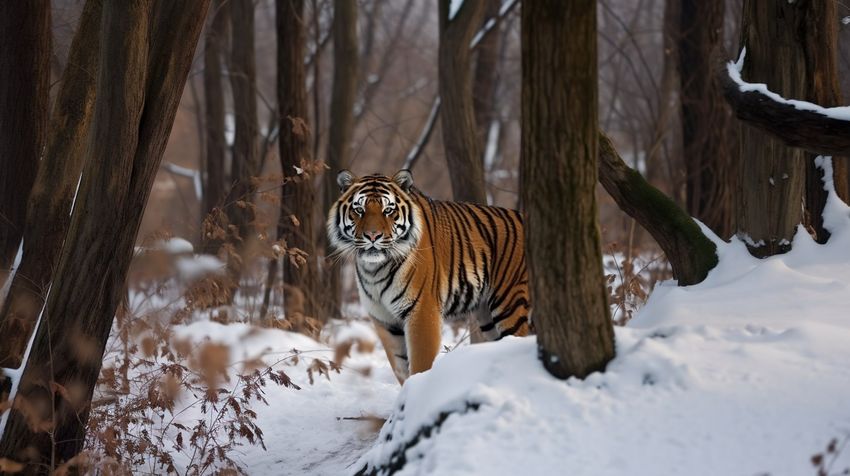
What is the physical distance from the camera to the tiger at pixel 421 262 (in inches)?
227

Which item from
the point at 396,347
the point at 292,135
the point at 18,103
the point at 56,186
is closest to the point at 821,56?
the point at 396,347

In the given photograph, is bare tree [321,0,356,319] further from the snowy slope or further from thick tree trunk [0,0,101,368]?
the snowy slope

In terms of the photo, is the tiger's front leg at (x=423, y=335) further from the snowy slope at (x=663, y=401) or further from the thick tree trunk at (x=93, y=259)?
the thick tree trunk at (x=93, y=259)

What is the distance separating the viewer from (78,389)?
176 inches

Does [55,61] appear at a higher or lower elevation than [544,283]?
higher

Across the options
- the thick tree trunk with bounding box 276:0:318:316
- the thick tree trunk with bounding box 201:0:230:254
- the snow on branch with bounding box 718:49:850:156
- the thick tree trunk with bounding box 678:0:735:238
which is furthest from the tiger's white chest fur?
the thick tree trunk with bounding box 201:0:230:254

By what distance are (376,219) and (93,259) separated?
181cm

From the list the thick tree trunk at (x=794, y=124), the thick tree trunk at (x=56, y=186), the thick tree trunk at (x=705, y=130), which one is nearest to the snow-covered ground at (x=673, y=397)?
the thick tree trunk at (x=794, y=124)

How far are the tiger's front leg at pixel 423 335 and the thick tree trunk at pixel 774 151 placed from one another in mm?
1913

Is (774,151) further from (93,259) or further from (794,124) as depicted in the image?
(93,259)

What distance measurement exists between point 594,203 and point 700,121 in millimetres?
6214

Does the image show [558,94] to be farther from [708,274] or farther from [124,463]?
[124,463]

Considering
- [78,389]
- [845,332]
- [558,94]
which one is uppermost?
[558,94]

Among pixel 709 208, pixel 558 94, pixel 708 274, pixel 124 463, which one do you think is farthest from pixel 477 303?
pixel 709 208
